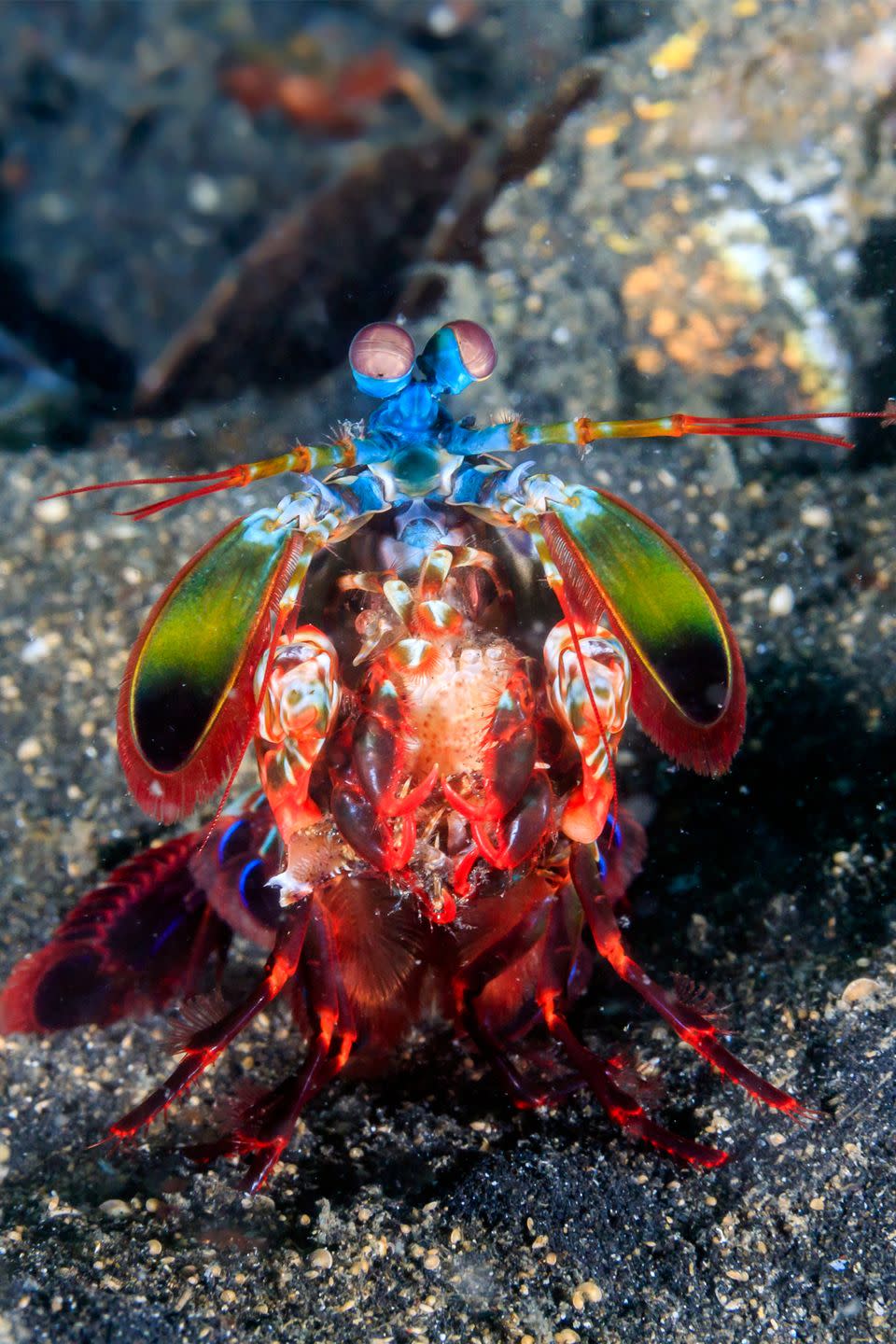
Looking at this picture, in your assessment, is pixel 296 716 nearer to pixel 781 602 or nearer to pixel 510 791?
pixel 510 791

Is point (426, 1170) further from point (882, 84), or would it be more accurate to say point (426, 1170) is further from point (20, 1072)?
point (882, 84)

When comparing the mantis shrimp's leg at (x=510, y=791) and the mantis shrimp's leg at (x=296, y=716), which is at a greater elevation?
the mantis shrimp's leg at (x=296, y=716)

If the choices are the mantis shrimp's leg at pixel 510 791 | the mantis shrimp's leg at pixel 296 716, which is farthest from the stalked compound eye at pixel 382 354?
the mantis shrimp's leg at pixel 510 791

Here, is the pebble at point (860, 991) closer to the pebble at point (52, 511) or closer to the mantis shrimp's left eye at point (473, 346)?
the mantis shrimp's left eye at point (473, 346)

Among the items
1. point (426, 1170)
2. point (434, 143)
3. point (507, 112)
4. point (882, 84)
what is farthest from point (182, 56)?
point (426, 1170)

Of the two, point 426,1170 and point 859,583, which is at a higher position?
point 859,583

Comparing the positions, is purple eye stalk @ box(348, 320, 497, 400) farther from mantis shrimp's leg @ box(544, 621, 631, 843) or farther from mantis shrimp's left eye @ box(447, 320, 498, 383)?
mantis shrimp's leg @ box(544, 621, 631, 843)
